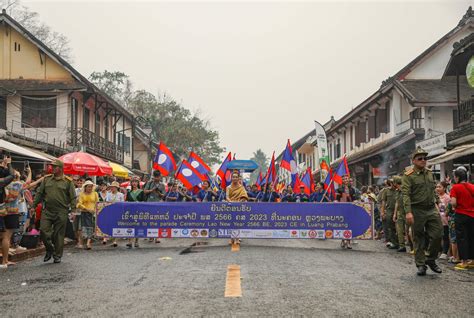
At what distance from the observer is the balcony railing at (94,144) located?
28.1m

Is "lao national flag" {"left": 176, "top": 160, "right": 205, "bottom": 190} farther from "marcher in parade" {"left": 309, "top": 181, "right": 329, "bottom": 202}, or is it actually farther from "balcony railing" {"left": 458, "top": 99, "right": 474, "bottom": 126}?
"balcony railing" {"left": 458, "top": 99, "right": 474, "bottom": 126}

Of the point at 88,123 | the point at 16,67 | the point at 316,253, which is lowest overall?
the point at 316,253

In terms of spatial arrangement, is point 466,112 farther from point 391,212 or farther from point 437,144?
point 391,212

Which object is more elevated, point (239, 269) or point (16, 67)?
point (16, 67)

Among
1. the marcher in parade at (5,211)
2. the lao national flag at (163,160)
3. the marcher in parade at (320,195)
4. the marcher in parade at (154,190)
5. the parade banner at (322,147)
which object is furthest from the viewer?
the parade banner at (322,147)

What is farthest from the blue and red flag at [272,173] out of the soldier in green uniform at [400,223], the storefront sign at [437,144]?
the storefront sign at [437,144]

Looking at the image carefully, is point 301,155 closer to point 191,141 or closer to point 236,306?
point 191,141

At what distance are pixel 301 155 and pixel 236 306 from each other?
201ft

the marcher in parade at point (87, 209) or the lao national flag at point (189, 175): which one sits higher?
the lao national flag at point (189, 175)

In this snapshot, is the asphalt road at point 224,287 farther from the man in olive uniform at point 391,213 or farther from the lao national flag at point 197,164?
the lao national flag at point 197,164

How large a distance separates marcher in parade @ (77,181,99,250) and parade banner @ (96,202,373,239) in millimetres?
196

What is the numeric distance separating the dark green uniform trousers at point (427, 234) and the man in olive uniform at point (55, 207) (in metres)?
6.27

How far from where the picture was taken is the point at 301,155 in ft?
218

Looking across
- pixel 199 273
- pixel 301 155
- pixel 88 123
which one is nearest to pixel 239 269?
pixel 199 273
